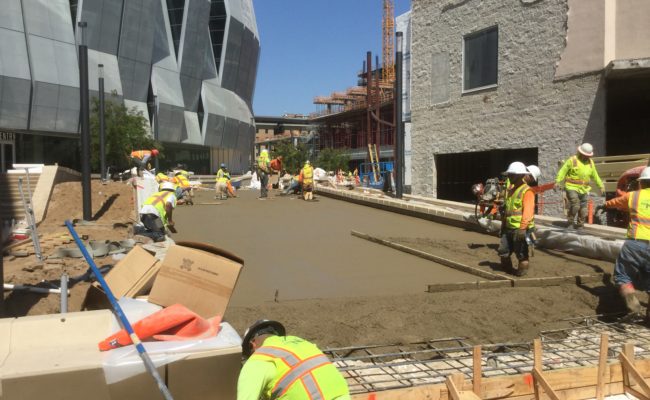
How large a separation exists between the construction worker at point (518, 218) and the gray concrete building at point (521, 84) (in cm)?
778

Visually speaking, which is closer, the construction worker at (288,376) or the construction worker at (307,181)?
the construction worker at (288,376)

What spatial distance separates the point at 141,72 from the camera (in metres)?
46.1

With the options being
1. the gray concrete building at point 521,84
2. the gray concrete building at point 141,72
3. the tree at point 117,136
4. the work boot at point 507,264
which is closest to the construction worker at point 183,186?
the gray concrete building at point 521,84

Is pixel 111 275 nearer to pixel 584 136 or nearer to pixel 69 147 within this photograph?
pixel 584 136

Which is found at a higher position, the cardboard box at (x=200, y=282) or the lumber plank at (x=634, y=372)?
the cardboard box at (x=200, y=282)

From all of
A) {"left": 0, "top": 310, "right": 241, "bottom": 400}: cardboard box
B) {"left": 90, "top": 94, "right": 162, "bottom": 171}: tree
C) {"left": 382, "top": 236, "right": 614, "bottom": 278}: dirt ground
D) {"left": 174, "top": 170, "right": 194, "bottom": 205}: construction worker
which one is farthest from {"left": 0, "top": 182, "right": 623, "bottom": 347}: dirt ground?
{"left": 90, "top": 94, "right": 162, "bottom": 171}: tree

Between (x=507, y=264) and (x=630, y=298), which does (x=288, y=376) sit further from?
(x=507, y=264)

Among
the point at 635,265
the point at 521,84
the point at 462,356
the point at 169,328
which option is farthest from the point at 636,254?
the point at 521,84

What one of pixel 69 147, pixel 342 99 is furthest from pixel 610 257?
pixel 342 99

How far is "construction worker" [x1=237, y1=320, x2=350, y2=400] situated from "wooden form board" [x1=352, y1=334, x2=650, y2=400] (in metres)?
1.21

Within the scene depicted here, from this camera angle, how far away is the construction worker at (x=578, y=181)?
32.4ft

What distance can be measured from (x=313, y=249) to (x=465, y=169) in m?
13.2

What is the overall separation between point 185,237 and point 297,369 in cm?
854

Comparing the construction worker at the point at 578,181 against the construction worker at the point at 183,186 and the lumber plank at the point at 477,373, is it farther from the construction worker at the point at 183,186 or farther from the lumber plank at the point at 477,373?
the construction worker at the point at 183,186
